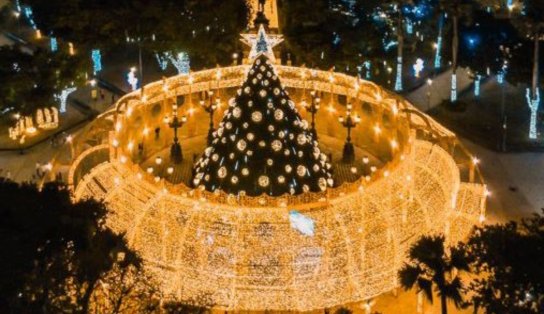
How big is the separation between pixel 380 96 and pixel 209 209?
54.0 ft

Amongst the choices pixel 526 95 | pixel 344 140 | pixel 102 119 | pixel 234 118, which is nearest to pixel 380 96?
pixel 344 140

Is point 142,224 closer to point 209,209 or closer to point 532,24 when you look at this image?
point 209,209

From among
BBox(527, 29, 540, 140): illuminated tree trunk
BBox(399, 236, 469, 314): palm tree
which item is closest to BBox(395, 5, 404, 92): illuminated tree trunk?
BBox(527, 29, 540, 140): illuminated tree trunk

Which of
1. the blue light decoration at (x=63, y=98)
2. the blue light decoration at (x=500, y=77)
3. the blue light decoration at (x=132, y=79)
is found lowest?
the blue light decoration at (x=63, y=98)

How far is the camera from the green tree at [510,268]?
29094 mm

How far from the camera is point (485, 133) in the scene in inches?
2426

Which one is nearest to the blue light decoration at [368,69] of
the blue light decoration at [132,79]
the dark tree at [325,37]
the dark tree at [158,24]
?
the dark tree at [325,37]

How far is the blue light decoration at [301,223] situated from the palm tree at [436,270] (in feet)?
23.3

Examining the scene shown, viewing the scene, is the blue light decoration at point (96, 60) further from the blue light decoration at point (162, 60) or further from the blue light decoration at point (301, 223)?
the blue light decoration at point (301, 223)

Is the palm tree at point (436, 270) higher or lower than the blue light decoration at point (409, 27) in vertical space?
lower

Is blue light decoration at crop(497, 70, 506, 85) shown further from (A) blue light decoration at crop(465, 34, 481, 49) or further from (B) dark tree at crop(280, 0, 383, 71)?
(B) dark tree at crop(280, 0, 383, 71)

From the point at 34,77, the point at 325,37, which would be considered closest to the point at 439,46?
the point at 325,37

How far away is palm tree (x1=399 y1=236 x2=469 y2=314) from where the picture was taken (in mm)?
30344

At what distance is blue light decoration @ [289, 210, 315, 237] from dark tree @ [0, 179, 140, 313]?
8232 mm
